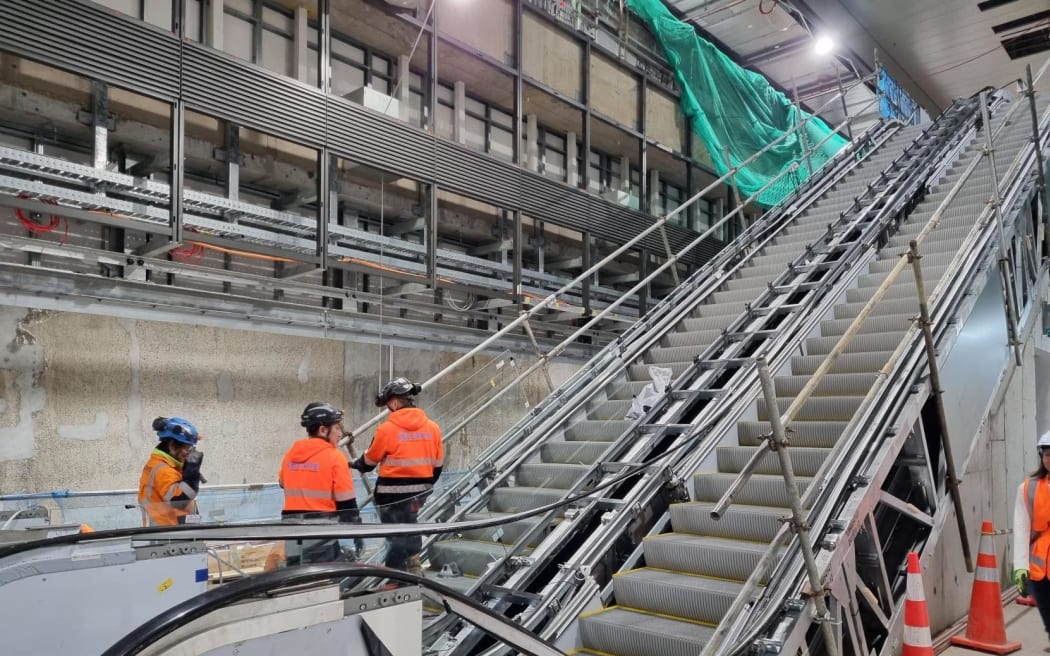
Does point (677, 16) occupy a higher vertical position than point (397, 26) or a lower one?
higher

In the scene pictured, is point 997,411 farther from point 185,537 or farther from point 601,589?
point 185,537

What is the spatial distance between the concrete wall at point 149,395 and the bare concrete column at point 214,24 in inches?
117

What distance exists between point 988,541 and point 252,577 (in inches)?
198

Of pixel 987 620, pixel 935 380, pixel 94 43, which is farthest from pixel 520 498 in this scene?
pixel 94 43

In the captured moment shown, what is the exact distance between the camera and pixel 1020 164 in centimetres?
820

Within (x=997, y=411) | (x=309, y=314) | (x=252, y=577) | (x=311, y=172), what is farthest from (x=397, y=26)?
(x=252, y=577)

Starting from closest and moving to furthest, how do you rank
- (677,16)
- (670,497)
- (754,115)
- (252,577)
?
(252,577)
(670,497)
(754,115)
(677,16)

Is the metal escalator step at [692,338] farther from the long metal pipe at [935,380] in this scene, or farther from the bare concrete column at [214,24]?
the bare concrete column at [214,24]

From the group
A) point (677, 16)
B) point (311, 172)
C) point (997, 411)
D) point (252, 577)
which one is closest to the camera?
point (252, 577)

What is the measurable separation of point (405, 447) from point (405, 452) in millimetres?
33

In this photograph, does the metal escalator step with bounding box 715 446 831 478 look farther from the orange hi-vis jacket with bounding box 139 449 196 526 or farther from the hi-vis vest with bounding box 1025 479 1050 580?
the orange hi-vis jacket with bounding box 139 449 196 526

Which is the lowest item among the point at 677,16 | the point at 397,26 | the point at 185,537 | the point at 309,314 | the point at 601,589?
the point at 601,589

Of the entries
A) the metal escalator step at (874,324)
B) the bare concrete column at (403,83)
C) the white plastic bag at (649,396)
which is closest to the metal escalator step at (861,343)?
the metal escalator step at (874,324)

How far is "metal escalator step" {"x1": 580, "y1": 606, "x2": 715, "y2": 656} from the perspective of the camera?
381 centimetres
